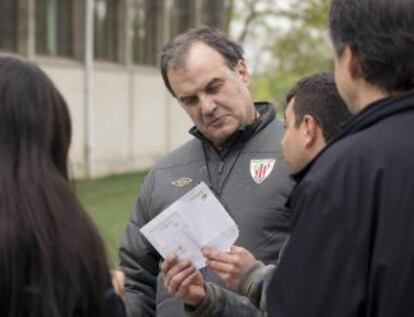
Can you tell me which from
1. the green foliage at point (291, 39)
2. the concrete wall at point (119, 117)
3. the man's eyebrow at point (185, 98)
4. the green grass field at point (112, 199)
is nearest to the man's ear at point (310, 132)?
the man's eyebrow at point (185, 98)

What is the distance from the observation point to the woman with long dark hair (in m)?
2.24

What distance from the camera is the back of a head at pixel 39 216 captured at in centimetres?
224

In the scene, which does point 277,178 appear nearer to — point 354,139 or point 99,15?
point 354,139

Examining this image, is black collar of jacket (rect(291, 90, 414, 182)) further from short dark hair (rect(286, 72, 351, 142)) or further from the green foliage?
the green foliage

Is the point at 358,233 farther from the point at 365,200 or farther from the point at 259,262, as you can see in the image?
the point at 259,262

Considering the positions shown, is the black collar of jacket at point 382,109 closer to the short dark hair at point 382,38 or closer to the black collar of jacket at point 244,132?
the short dark hair at point 382,38

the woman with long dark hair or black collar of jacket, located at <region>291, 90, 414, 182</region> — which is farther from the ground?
black collar of jacket, located at <region>291, 90, 414, 182</region>

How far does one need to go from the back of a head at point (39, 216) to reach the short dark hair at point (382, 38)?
2.42 ft

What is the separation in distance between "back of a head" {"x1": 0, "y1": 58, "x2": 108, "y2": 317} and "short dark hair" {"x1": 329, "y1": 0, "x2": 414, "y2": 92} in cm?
74

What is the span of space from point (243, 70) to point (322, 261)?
1739 mm

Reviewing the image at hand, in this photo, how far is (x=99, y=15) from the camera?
2284 centimetres

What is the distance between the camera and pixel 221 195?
3.47m

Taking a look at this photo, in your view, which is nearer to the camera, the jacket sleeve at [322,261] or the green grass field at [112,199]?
the jacket sleeve at [322,261]

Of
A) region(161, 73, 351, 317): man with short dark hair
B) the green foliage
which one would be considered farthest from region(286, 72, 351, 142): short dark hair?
the green foliage
